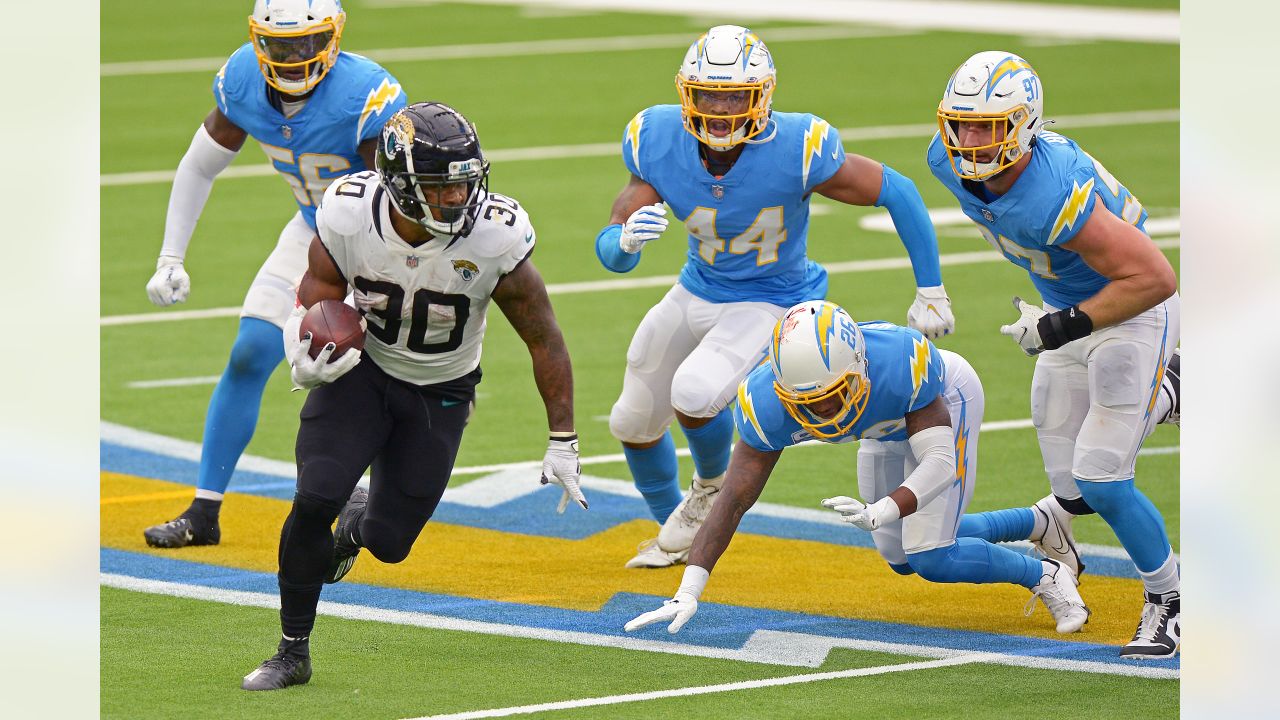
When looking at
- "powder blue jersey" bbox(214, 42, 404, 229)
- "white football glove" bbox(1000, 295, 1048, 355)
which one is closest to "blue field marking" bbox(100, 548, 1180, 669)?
"white football glove" bbox(1000, 295, 1048, 355)

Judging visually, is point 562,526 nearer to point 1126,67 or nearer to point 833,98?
point 833,98

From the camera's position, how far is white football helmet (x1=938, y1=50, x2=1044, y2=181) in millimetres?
5316

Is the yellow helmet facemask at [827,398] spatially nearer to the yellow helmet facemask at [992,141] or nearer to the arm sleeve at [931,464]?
the arm sleeve at [931,464]

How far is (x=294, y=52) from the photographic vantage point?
6.40m

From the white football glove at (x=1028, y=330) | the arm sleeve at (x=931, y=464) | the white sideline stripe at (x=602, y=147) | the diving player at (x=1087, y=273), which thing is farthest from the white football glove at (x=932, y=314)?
the white sideline stripe at (x=602, y=147)

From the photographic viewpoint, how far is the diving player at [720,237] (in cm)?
591

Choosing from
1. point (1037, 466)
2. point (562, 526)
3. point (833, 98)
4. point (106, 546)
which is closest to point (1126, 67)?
point (833, 98)

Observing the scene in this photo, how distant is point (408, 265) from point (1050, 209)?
1850 millimetres

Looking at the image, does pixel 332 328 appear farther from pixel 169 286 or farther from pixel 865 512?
pixel 169 286

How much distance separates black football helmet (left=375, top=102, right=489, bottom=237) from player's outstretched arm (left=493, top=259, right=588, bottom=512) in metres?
0.27

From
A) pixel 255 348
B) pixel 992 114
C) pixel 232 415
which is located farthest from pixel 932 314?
pixel 232 415

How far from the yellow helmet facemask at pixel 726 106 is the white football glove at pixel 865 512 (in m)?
1.45
